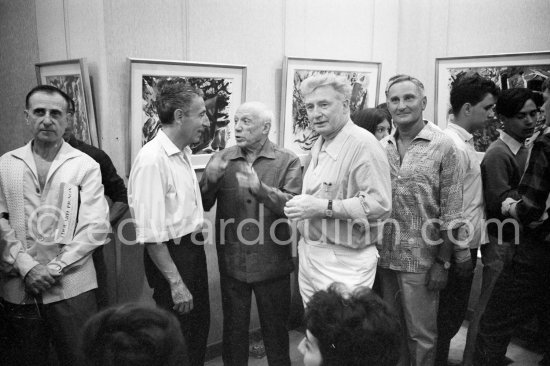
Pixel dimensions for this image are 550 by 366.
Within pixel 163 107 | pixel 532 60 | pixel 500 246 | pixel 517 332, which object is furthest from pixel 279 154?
pixel 517 332

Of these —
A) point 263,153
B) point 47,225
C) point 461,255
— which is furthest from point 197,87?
point 461,255

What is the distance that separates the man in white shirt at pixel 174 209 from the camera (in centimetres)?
251

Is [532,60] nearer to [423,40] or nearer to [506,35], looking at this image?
[506,35]

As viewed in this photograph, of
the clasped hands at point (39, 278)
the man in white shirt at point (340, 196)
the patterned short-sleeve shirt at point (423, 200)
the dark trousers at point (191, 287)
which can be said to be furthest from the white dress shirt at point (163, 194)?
the patterned short-sleeve shirt at point (423, 200)

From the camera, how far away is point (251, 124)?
2.84 meters

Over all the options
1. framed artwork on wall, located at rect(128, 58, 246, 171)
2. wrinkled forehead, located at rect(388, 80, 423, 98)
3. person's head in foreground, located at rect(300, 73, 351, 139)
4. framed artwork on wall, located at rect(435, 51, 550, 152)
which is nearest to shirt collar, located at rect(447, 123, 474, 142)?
wrinkled forehead, located at rect(388, 80, 423, 98)

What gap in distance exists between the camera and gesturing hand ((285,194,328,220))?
8.07ft

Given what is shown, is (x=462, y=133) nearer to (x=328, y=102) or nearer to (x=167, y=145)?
(x=328, y=102)

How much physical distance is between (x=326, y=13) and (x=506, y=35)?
5.09 feet

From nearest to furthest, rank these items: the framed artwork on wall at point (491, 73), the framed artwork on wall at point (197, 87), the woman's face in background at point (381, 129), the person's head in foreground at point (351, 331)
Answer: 1. the person's head in foreground at point (351, 331)
2. the framed artwork on wall at point (197, 87)
3. the woman's face in background at point (381, 129)
4. the framed artwork on wall at point (491, 73)

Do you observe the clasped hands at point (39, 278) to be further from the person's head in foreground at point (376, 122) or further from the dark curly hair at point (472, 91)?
the dark curly hair at point (472, 91)

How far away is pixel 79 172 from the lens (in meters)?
2.60

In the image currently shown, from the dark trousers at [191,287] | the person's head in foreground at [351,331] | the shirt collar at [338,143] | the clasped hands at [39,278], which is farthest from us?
the dark trousers at [191,287]

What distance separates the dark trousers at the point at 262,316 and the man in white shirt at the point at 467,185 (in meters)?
1.07
